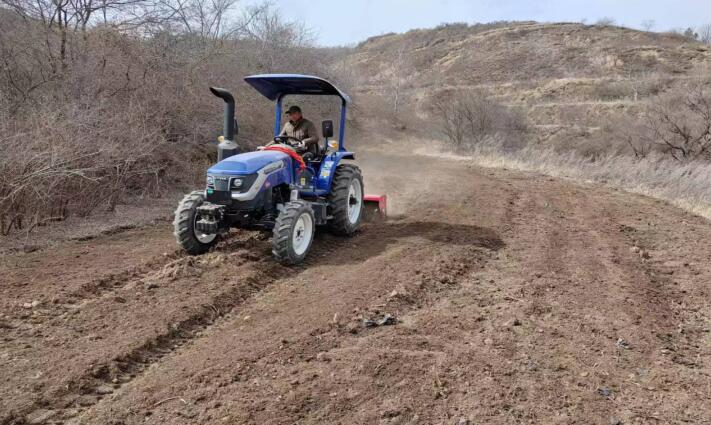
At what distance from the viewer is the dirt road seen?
123 inches

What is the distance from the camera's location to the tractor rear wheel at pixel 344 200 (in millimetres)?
7035

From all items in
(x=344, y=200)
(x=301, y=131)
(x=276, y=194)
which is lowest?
(x=344, y=200)

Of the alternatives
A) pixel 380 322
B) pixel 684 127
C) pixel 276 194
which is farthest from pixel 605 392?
pixel 684 127

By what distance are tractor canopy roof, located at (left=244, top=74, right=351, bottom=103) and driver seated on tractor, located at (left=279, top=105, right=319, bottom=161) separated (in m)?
0.30

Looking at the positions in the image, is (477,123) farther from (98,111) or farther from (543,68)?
(543,68)

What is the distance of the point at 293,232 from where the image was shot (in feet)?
18.7

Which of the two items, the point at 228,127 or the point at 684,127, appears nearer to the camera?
the point at 228,127

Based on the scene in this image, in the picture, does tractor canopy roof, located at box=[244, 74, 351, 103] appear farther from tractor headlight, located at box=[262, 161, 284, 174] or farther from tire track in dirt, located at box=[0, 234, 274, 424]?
tire track in dirt, located at box=[0, 234, 274, 424]

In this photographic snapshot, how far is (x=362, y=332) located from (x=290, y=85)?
13.4 ft

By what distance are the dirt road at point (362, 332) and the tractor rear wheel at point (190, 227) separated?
244 millimetres

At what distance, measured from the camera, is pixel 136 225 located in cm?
781

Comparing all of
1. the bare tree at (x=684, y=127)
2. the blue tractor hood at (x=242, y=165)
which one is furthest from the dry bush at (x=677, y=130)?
the blue tractor hood at (x=242, y=165)

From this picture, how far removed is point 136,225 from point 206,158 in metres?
4.41

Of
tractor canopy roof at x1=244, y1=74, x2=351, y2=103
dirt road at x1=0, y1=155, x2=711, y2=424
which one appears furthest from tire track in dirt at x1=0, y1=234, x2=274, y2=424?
tractor canopy roof at x1=244, y1=74, x2=351, y2=103
